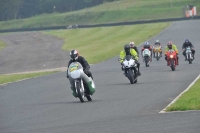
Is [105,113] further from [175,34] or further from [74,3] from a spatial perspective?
[74,3]

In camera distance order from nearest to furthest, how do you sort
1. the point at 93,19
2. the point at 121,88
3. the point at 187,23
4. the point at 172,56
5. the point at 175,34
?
the point at 121,88 → the point at 172,56 → the point at 175,34 → the point at 187,23 → the point at 93,19

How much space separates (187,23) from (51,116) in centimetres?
5892

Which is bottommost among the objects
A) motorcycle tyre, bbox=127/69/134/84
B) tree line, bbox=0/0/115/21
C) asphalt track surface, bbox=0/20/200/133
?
asphalt track surface, bbox=0/20/200/133

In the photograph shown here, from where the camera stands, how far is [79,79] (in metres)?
18.2

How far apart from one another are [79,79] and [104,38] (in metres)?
48.4

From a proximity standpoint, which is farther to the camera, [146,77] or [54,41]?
[54,41]

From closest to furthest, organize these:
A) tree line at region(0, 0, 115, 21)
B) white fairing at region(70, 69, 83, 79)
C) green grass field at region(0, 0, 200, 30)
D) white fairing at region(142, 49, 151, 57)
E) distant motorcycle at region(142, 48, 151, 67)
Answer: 1. white fairing at region(70, 69, 83, 79)
2. distant motorcycle at region(142, 48, 151, 67)
3. white fairing at region(142, 49, 151, 57)
4. green grass field at region(0, 0, 200, 30)
5. tree line at region(0, 0, 115, 21)

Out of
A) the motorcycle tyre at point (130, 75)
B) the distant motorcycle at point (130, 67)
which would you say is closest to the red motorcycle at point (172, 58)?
the distant motorcycle at point (130, 67)

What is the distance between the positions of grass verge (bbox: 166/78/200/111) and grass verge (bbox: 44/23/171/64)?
25701mm

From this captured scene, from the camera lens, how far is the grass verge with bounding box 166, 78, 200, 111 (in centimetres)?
1432

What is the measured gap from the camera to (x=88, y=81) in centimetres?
1841

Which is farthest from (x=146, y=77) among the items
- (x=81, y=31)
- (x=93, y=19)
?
(x=93, y=19)

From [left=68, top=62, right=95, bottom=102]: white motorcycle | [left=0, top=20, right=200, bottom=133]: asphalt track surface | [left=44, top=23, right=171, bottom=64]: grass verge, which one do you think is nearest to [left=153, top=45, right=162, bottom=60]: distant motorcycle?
[left=44, top=23, right=171, bottom=64]: grass verge

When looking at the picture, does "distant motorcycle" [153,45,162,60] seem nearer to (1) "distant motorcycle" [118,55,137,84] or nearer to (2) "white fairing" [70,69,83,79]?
(1) "distant motorcycle" [118,55,137,84]
